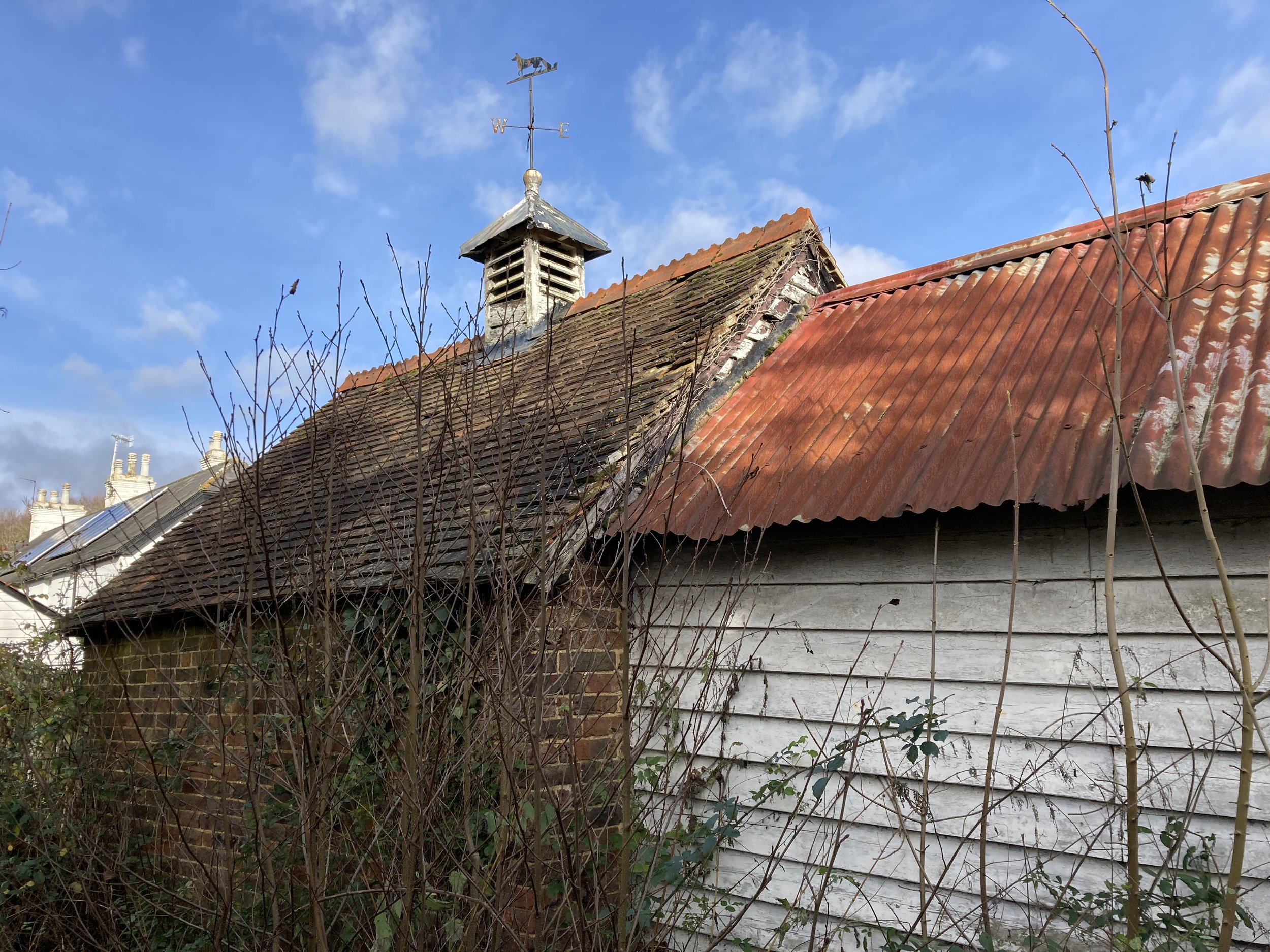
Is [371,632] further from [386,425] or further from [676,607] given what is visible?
[386,425]

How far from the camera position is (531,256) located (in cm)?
962

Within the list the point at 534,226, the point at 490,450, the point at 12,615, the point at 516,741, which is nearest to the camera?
the point at 516,741

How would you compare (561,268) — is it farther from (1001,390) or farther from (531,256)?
(1001,390)

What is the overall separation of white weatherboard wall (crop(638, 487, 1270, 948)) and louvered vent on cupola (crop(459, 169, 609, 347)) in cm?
585

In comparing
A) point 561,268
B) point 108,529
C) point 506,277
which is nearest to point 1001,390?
point 561,268

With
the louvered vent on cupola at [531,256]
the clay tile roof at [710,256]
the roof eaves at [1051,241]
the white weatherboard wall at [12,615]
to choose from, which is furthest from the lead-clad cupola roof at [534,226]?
the white weatherboard wall at [12,615]

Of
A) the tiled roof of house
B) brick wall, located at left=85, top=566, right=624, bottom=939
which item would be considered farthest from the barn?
the tiled roof of house

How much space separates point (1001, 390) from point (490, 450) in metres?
3.21

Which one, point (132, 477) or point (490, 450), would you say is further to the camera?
point (132, 477)

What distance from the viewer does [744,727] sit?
14.0 ft

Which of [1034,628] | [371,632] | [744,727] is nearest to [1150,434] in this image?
[1034,628]

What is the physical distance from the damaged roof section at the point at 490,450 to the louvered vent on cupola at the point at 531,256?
1359mm

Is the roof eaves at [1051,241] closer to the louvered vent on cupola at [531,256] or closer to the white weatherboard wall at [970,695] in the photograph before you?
the white weatherboard wall at [970,695]

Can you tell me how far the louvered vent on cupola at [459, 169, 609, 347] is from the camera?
954 cm
